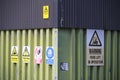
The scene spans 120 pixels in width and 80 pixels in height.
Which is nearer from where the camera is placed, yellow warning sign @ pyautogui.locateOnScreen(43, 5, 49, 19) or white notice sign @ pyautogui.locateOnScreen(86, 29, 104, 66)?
yellow warning sign @ pyautogui.locateOnScreen(43, 5, 49, 19)

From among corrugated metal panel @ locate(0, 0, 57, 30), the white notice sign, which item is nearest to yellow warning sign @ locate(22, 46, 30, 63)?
corrugated metal panel @ locate(0, 0, 57, 30)

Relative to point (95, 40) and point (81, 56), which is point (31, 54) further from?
point (95, 40)

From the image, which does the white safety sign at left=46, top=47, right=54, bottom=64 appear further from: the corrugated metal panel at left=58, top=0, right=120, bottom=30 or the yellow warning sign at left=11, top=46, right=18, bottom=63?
the yellow warning sign at left=11, top=46, right=18, bottom=63

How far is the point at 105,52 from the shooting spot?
811cm

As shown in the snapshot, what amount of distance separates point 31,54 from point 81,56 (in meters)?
1.13

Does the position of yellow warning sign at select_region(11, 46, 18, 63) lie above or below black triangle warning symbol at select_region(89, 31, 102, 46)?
below

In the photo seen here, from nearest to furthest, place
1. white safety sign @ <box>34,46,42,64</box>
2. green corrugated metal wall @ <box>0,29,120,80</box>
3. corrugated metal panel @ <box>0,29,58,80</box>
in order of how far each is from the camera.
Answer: green corrugated metal wall @ <box>0,29,120,80</box>
corrugated metal panel @ <box>0,29,58,80</box>
white safety sign @ <box>34,46,42,64</box>

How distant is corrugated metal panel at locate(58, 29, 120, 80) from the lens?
291 inches

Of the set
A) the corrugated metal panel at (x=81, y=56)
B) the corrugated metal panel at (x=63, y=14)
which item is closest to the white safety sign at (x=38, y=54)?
the corrugated metal panel at (x=63, y=14)

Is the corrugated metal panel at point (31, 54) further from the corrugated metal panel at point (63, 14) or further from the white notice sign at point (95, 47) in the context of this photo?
the white notice sign at point (95, 47)

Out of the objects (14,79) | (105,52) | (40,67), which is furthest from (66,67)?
(14,79)

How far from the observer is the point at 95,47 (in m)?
7.88

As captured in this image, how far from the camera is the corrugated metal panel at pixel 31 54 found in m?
7.51

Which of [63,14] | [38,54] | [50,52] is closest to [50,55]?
[50,52]
